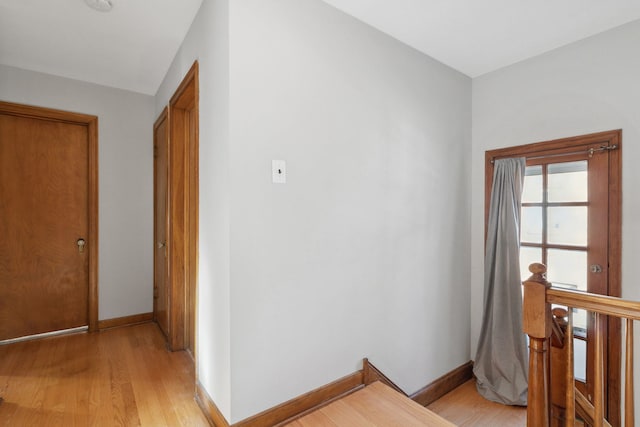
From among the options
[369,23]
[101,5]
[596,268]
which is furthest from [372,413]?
[101,5]

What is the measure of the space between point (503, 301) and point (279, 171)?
2185mm

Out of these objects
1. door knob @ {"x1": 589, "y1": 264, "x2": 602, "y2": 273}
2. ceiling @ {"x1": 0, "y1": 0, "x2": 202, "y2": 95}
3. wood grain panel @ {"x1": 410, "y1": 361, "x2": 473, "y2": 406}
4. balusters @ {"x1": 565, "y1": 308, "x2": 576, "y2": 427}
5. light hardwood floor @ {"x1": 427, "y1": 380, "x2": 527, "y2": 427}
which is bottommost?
light hardwood floor @ {"x1": 427, "y1": 380, "x2": 527, "y2": 427}

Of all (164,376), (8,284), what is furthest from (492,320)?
(8,284)

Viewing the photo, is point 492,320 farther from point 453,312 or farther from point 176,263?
point 176,263

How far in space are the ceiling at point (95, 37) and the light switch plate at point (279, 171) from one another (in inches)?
45.5

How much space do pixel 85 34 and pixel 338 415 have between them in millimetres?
3003

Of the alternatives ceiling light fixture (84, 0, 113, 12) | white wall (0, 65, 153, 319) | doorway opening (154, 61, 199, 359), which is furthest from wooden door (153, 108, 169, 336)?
ceiling light fixture (84, 0, 113, 12)

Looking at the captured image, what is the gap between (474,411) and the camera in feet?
7.55

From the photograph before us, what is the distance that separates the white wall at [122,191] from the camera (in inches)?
119

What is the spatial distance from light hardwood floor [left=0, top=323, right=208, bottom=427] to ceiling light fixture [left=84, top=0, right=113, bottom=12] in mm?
2416

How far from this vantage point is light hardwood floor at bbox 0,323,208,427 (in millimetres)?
1760

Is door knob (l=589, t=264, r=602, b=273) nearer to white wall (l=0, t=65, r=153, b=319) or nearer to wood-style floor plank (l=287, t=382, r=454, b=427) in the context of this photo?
wood-style floor plank (l=287, t=382, r=454, b=427)

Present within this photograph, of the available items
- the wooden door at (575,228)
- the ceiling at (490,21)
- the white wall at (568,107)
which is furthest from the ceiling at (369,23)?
the wooden door at (575,228)

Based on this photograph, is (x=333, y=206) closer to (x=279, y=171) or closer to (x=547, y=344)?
(x=279, y=171)
